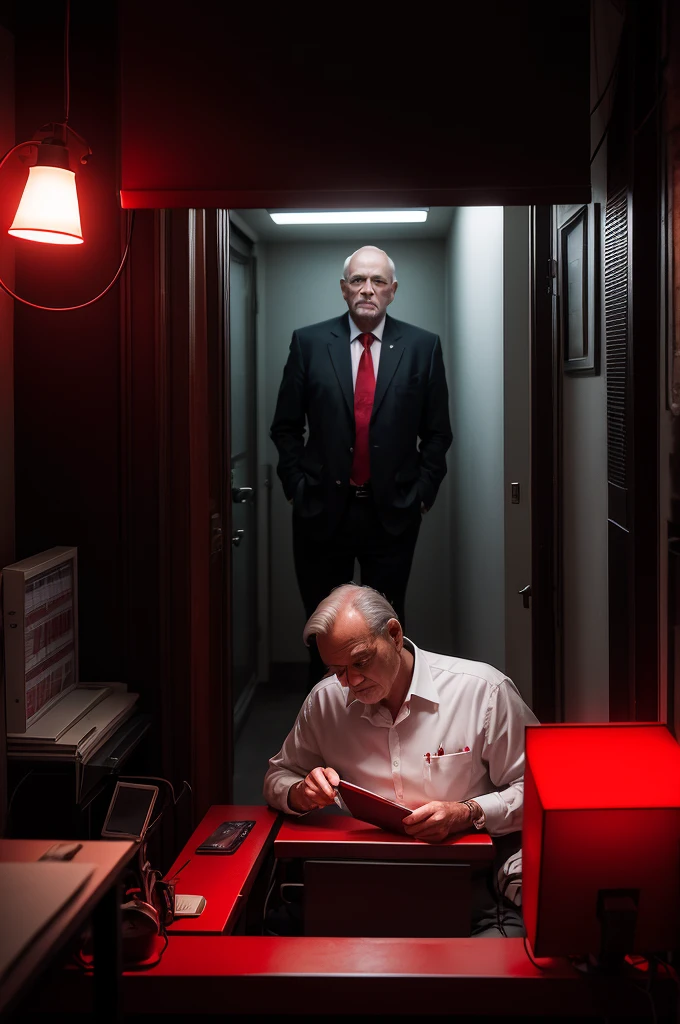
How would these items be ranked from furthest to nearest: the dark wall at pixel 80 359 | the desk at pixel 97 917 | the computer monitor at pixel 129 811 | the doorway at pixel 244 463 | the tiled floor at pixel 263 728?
the doorway at pixel 244 463
the tiled floor at pixel 263 728
the dark wall at pixel 80 359
the computer monitor at pixel 129 811
the desk at pixel 97 917

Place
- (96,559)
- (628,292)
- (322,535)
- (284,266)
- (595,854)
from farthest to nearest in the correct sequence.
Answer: (284,266), (322,535), (96,559), (628,292), (595,854)

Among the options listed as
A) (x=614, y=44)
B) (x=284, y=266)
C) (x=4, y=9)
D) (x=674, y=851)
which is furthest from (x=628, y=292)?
(x=284, y=266)

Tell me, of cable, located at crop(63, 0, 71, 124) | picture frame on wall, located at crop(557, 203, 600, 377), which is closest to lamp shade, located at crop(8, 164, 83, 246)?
cable, located at crop(63, 0, 71, 124)

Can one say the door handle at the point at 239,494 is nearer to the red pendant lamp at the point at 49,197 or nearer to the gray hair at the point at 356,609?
the gray hair at the point at 356,609

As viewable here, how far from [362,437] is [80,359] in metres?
1.63

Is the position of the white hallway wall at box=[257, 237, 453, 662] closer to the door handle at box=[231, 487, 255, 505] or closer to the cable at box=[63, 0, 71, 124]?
the door handle at box=[231, 487, 255, 505]

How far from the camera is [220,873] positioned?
1940 mm

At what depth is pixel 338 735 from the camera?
2.29m

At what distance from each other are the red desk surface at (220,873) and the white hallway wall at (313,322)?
11.0 feet

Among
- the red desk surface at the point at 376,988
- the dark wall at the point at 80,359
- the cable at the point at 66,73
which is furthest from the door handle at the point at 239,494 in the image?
the red desk surface at the point at 376,988

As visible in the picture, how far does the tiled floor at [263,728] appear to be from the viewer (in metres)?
3.94

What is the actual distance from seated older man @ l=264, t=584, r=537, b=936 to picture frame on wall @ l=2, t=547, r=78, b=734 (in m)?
0.57

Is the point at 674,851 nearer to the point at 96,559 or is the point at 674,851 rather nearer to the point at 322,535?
the point at 96,559

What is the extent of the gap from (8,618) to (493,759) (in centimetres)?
114
